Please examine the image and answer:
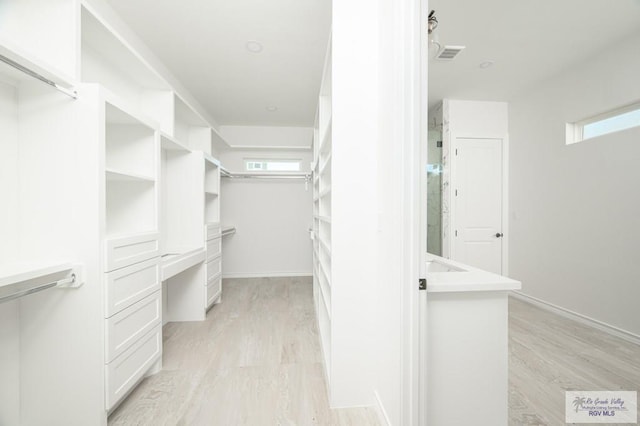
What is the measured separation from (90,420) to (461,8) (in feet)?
11.5

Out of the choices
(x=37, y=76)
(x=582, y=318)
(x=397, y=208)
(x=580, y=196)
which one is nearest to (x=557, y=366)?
(x=582, y=318)

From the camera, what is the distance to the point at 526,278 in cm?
322

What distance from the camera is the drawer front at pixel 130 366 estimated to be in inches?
51.8

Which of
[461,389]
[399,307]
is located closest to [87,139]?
[399,307]

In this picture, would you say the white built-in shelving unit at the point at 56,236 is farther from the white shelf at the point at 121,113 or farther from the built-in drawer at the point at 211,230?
the built-in drawer at the point at 211,230

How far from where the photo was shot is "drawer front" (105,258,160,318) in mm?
1320

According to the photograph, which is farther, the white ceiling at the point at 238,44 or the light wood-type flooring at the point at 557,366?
the white ceiling at the point at 238,44

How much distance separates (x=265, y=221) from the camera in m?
4.63

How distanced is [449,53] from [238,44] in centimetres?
200

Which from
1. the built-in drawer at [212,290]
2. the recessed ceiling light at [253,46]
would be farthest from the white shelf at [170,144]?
the built-in drawer at [212,290]

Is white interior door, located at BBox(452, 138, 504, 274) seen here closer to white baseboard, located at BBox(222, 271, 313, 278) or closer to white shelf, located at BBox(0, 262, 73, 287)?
white baseboard, located at BBox(222, 271, 313, 278)
